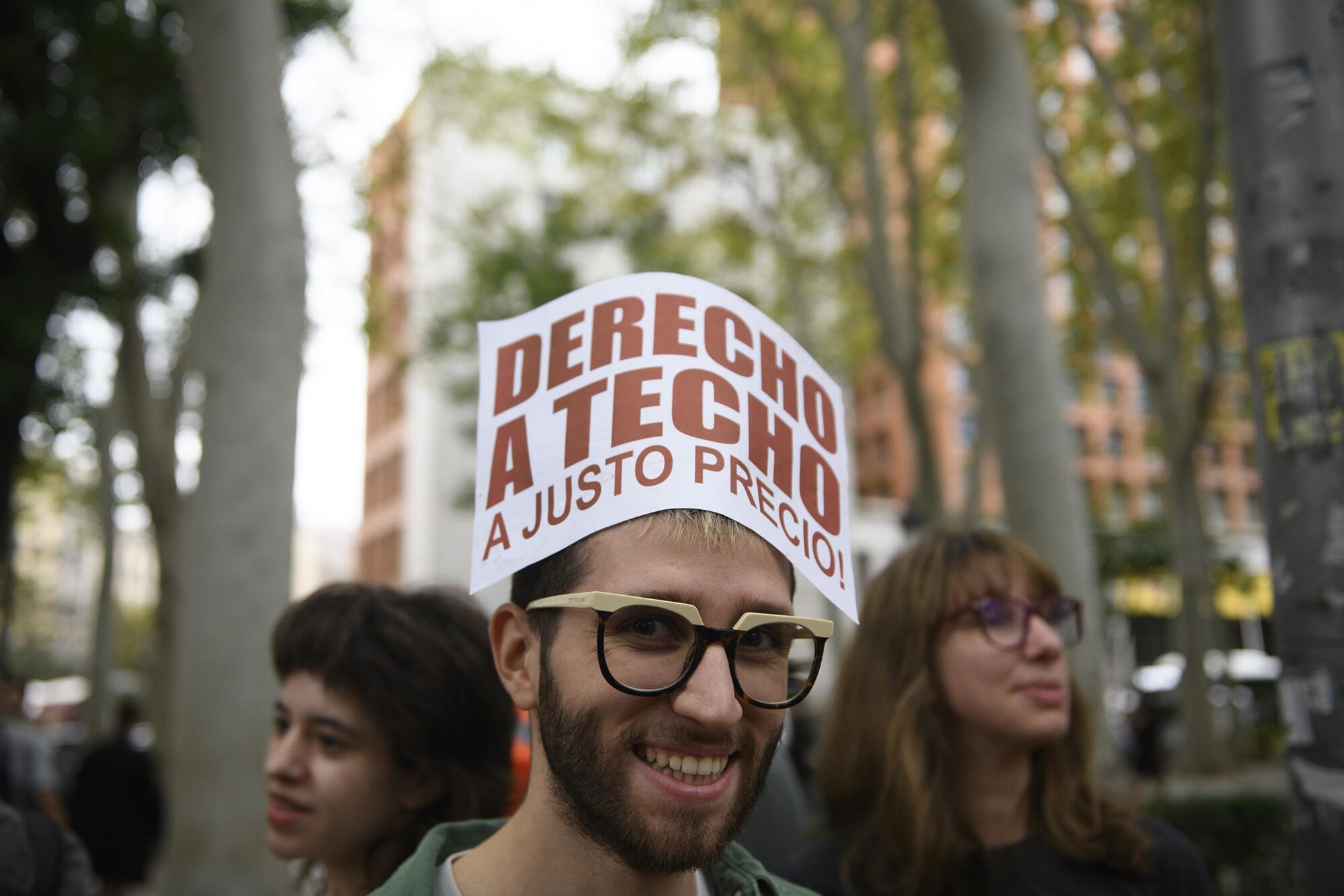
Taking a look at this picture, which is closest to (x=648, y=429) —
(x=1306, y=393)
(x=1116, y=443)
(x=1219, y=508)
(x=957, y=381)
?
(x=1306, y=393)

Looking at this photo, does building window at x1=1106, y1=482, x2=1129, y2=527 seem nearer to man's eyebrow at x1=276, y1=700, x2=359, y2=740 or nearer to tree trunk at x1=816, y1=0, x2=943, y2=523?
tree trunk at x1=816, y1=0, x2=943, y2=523

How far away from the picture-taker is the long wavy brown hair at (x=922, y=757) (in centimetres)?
282

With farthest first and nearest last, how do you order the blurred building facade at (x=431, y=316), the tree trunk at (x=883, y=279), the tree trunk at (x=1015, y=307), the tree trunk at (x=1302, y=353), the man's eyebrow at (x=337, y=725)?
1. the blurred building facade at (x=431, y=316)
2. the tree trunk at (x=883, y=279)
3. the tree trunk at (x=1015, y=307)
4. the man's eyebrow at (x=337, y=725)
5. the tree trunk at (x=1302, y=353)

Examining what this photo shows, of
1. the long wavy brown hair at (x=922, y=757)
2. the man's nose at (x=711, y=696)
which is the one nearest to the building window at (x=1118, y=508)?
the long wavy brown hair at (x=922, y=757)

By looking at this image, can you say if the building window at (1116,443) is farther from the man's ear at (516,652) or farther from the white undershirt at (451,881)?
the man's ear at (516,652)

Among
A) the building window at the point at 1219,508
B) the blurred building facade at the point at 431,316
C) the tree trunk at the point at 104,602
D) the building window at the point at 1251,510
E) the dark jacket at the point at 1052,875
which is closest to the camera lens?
the dark jacket at the point at 1052,875

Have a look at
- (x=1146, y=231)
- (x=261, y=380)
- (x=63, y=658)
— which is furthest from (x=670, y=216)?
(x=63, y=658)

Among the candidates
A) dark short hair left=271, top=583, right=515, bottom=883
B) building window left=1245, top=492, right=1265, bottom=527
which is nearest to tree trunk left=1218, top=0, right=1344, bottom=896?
dark short hair left=271, top=583, right=515, bottom=883

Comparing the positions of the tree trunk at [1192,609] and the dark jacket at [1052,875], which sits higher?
the tree trunk at [1192,609]

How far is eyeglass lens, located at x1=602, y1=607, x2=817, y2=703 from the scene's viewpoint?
169 centimetres

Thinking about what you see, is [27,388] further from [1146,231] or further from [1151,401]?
[1146,231]

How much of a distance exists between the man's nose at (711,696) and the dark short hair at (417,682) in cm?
109

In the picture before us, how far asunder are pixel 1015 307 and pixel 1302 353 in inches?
169

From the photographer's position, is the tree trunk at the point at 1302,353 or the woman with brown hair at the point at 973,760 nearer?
the tree trunk at the point at 1302,353
